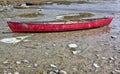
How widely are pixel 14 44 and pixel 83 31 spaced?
6383 mm

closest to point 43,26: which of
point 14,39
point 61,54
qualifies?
point 14,39

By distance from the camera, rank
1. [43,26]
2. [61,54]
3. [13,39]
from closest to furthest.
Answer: [61,54] < [13,39] < [43,26]

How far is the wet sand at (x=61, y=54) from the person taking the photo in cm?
1112

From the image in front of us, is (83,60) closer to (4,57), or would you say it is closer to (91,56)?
(91,56)

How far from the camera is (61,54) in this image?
13328 mm

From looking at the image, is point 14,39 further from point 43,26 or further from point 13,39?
point 43,26

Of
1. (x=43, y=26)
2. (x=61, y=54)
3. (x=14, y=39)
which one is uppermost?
(x=61, y=54)

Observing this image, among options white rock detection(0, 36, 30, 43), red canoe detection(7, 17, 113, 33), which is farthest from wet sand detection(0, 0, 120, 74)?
white rock detection(0, 36, 30, 43)

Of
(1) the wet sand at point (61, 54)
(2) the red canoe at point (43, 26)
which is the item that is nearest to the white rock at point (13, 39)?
(1) the wet sand at point (61, 54)

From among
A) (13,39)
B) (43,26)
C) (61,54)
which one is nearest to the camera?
(61,54)

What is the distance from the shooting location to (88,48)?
14664mm

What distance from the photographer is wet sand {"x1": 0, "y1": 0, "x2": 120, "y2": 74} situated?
438 inches

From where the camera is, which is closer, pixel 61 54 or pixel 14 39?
pixel 61 54

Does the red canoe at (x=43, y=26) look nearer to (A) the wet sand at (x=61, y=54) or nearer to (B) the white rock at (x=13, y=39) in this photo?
(A) the wet sand at (x=61, y=54)
